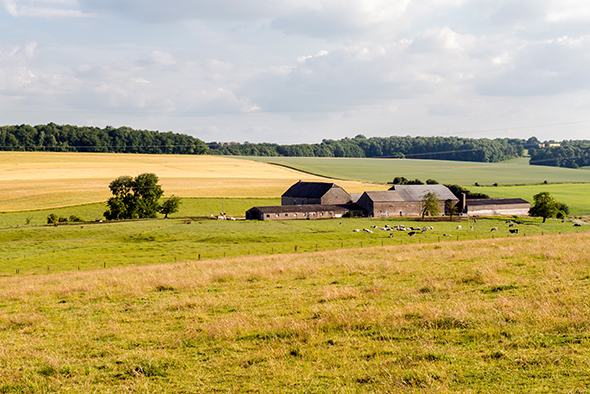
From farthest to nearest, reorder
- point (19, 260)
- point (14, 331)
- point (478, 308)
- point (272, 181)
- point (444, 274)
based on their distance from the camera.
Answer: point (272, 181) < point (19, 260) < point (444, 274) < point (14, 331) < point (478, 308)

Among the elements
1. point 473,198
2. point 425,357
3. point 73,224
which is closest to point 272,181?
point 473,198

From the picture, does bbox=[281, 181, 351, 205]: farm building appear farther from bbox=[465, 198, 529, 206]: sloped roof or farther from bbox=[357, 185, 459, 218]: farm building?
bbox=[465, 198, 529, 206]: sloped roof

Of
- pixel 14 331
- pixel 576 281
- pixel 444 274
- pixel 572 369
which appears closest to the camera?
pixel 572 369

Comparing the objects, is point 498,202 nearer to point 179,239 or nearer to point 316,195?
point 316,195

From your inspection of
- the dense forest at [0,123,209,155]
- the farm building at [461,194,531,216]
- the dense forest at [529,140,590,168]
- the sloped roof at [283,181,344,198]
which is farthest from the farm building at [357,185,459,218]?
the dense forest at [529,140,590,168]

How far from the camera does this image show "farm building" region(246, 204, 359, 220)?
81500 millimetres

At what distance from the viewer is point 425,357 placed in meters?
8.16

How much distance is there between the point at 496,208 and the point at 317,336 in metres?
97.4

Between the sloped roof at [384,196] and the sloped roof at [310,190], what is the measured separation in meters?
9.45

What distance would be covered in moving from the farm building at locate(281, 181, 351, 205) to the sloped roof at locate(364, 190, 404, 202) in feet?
24.7

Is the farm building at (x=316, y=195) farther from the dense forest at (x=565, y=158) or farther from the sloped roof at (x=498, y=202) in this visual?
the dense forest at (x=565, y=158)

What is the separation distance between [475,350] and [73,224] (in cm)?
6876

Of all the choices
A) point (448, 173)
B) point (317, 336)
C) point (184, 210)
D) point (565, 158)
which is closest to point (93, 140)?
point (184, 210)

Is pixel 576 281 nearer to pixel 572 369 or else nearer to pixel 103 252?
pixel 572 369
